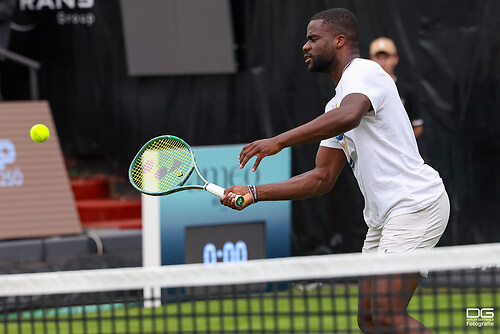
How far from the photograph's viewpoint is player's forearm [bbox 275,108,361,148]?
3967 mm

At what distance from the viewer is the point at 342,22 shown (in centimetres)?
438

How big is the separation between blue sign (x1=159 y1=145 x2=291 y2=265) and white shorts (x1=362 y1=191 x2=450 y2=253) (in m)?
3.11

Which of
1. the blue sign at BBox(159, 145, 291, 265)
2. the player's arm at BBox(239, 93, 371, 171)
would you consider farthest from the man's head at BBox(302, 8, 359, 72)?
the blue sign at BBox(159, 145, 291, 265)

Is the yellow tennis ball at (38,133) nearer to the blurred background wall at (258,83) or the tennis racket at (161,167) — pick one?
the tennis racket at (161,167)

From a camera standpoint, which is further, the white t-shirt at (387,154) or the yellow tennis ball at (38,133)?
the yellow tennis ball at (38,133)

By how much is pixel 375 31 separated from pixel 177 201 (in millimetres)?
2055

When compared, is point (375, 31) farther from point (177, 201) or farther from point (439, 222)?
point (439, 222)

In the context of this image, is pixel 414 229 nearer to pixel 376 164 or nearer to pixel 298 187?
pixel 376 164

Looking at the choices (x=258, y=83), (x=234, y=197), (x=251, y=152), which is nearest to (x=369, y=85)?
(x=251, y=152)

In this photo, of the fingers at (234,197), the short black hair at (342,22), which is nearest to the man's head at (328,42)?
the short black hair at (342,22)

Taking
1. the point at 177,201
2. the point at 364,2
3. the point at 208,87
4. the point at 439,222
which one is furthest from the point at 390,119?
the point at 208,87

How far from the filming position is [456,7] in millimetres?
7770

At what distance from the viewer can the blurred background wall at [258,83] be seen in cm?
784

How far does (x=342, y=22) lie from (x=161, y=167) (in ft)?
3.66
